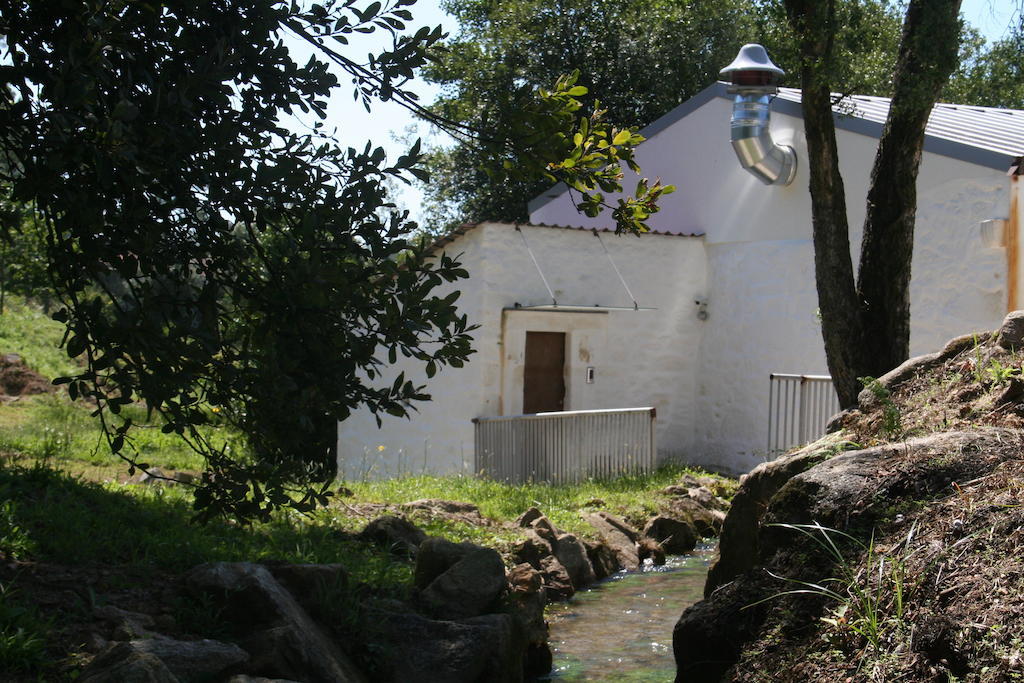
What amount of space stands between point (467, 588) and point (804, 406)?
7483mm

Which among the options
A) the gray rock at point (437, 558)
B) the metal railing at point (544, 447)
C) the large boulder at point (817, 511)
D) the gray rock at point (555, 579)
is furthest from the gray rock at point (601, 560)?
the large boulder at point (817, 511)

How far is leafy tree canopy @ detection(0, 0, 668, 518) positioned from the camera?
4070 millimetres

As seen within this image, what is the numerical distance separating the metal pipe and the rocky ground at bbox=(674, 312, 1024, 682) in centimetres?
865

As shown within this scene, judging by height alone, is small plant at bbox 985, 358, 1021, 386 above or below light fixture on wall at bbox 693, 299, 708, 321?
below

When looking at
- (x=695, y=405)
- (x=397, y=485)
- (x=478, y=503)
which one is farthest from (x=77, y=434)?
(x=695, y=405)

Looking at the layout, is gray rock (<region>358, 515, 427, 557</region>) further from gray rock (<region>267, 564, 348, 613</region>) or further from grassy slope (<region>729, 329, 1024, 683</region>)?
grassy slope (<region>729, 329, 1024, 683</region>)

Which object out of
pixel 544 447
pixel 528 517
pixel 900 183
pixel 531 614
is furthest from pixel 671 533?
pixel 900 183

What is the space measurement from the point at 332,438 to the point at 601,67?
19.2 metres

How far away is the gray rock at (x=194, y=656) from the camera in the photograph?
440 centimetres

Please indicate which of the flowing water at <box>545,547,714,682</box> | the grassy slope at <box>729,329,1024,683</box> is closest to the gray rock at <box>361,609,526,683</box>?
the flowing water at <box>545,547,714,682</box>

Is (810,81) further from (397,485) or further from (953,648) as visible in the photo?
(953,648)

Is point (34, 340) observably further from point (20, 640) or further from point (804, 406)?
point (20, 640)

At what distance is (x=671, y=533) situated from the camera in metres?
10.9

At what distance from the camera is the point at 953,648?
396 centimetres
